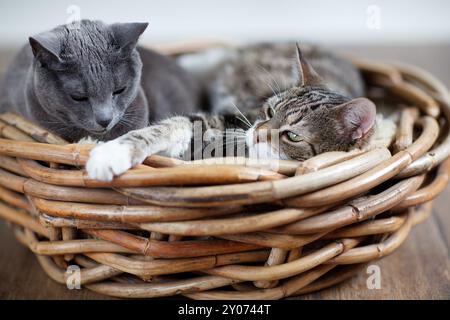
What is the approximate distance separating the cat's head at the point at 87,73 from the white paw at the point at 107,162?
133 millimetres

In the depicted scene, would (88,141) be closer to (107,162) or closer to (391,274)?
(107,162)

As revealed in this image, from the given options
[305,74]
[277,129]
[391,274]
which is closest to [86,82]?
[277,129]

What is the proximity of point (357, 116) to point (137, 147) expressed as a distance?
479mm

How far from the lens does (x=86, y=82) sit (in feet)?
3.34

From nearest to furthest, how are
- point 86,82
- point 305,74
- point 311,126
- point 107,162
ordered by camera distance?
point 107,162 < point 86,82 < point 311,126 < point 305,74

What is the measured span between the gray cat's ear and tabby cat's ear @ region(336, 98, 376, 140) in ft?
1.98

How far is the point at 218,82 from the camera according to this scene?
5.85ft

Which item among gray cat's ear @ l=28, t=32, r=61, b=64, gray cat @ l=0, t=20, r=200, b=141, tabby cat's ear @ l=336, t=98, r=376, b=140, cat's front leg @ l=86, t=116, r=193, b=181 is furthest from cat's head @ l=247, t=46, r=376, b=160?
gray cat's ear @ l=28, t=32, r=61, b=64

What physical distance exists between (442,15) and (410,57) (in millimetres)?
294

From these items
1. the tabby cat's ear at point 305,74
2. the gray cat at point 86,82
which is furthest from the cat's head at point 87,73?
the tabby cat's ear at point 305,74

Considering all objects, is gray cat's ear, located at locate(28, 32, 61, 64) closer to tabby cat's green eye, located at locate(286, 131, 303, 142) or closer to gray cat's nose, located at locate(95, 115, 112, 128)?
gray cat's nose, located at locate(95, 115, 112, 128)

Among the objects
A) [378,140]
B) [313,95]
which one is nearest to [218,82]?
[313,95]

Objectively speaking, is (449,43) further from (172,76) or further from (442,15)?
(172,76)

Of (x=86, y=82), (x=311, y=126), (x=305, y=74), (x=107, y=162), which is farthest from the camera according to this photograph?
(x=305, y=74)
